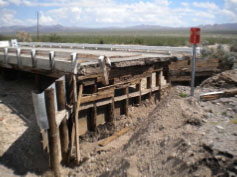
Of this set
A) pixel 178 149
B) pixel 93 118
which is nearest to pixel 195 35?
pixel 178 149

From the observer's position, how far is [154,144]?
6.74m

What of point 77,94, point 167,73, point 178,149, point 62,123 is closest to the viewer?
point 178,149

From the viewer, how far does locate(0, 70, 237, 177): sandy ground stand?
17.7 feet

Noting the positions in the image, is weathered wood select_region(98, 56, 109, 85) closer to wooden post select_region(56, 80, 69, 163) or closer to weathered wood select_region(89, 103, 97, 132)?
weathered wood select_region(89, 103, 97, 132)

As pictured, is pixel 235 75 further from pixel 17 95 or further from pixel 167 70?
pixel 17 95

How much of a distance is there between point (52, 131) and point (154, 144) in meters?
2.96

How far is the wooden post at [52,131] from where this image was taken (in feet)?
23.5

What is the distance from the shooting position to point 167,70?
43.7 feet

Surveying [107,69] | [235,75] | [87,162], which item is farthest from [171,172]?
[235,75]

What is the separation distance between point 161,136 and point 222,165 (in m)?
2.10

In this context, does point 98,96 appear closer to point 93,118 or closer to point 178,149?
point 93,118

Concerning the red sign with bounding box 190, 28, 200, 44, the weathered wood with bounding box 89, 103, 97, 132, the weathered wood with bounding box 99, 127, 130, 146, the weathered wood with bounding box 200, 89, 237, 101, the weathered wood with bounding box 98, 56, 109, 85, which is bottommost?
the weathered wood with bounding box 99, 127, 130, 146

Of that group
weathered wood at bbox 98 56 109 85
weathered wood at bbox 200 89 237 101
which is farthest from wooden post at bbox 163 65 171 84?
weathered wood at bbox 98 56 109 85

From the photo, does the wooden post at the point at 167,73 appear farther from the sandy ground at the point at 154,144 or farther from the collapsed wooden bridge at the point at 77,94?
the sandy ground at the point at 154,144
